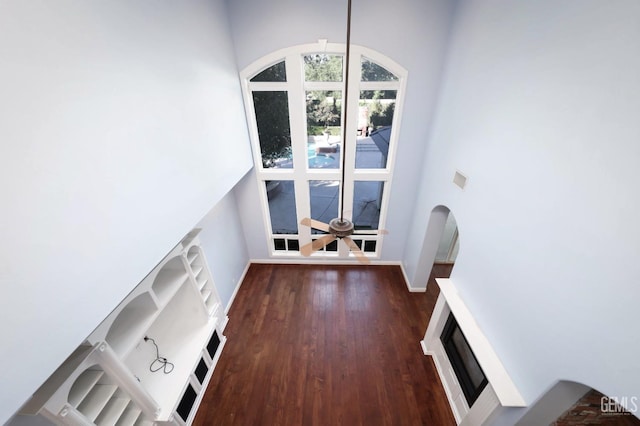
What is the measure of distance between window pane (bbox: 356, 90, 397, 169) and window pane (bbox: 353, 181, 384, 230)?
48 cm

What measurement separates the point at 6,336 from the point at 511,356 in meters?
3.79

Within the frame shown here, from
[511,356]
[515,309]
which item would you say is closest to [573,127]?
[515,309]

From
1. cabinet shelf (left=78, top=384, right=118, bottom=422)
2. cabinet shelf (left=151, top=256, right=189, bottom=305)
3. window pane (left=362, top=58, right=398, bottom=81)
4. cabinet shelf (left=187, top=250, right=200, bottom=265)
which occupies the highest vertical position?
window pane (left=362, top=58, right=398, bottom=81)

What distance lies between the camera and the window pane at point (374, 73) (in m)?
4.16

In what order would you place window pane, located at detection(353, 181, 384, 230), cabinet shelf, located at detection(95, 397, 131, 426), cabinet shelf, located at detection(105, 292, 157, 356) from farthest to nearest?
window pane, located at detection(353, 181, 384, 230)
cabinet shelf, located at detection(105, 292, 157, 356)
cabinet shelf, located at detection(95, 397, 131, 426)

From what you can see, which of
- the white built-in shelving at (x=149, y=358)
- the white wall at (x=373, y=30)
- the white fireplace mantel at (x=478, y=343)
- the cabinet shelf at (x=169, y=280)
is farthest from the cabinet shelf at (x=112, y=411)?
the white wall at (x=373, y=30)

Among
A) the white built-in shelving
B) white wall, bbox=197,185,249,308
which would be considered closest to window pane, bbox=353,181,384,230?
white wall, bbox=197,185,249,308

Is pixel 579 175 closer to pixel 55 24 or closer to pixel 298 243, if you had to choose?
pixel 55 24

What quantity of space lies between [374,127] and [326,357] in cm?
430

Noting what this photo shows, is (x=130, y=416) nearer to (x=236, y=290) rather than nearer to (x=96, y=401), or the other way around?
(x=96, y=401)

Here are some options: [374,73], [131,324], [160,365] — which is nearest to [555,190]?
[374,73]

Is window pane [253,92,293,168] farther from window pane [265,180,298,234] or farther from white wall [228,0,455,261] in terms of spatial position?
white wall [228,0,455,261]

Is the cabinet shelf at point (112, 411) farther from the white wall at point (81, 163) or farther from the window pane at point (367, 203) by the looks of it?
the window pane at point (367, 203)

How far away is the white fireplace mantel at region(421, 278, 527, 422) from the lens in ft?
7.41
